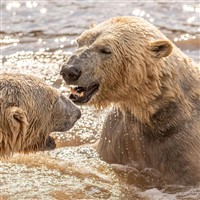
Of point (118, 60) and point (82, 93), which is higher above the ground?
point (118, 60)

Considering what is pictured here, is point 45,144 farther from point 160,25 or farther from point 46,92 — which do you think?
point 160,25

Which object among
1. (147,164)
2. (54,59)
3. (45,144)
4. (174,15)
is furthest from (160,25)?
(45,144)

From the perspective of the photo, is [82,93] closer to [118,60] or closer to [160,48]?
[118,60]

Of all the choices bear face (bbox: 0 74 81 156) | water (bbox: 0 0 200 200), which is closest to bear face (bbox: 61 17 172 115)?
Answer: bear face (bbox: 0 74 81 156)

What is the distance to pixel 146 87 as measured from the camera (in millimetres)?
7832

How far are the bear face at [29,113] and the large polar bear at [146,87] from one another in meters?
0.39

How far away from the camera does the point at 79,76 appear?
24.9 ft

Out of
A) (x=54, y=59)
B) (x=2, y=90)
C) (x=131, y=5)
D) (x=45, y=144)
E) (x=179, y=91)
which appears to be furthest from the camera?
(x=131, y=5)

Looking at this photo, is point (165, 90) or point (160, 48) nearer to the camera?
point (160, 48)

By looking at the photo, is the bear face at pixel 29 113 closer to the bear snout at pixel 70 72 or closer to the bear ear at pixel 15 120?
the bear ear at pixel 15 120

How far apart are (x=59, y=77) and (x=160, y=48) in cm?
361

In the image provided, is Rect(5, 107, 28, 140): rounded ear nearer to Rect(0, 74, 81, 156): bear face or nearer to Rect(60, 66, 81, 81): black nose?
Rect(0, 74, 81, 156): bear face

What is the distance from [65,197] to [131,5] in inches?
278

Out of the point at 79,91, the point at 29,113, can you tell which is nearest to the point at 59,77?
the point at 79,91
